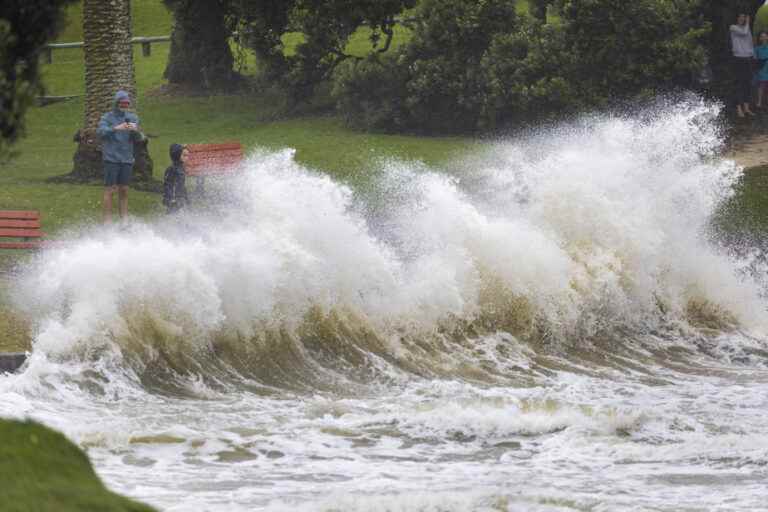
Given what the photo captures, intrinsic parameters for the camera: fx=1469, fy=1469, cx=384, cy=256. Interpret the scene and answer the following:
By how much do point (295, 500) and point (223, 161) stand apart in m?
11.0

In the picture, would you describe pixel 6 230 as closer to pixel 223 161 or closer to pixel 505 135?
pixel 223 161

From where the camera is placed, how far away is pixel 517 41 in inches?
941

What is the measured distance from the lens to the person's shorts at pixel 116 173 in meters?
17.9

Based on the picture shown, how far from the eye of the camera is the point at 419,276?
1680cm

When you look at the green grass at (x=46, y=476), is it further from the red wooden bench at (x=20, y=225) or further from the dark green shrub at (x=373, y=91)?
the dark green shrub at (x=373, y=91)

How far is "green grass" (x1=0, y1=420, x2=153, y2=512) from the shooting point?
5465mm

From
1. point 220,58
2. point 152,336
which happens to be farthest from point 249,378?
point 220,58

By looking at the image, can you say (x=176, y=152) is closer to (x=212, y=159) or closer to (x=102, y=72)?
(x=212, y=159)

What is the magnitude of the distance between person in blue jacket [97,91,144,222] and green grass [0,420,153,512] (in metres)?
12.0

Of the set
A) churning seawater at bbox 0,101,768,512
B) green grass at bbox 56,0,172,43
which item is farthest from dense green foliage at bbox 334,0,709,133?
green grass at bbox 56,0,172,43

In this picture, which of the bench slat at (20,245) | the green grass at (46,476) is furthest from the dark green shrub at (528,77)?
the green grass at (46,476)

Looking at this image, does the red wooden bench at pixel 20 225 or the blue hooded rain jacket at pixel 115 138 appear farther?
the blue hooded rain jacket at pixel 115 138

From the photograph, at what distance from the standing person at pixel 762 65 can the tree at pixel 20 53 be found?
1938 cm

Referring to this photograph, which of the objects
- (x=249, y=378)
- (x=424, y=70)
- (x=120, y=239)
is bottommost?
(x=249, y=378)
